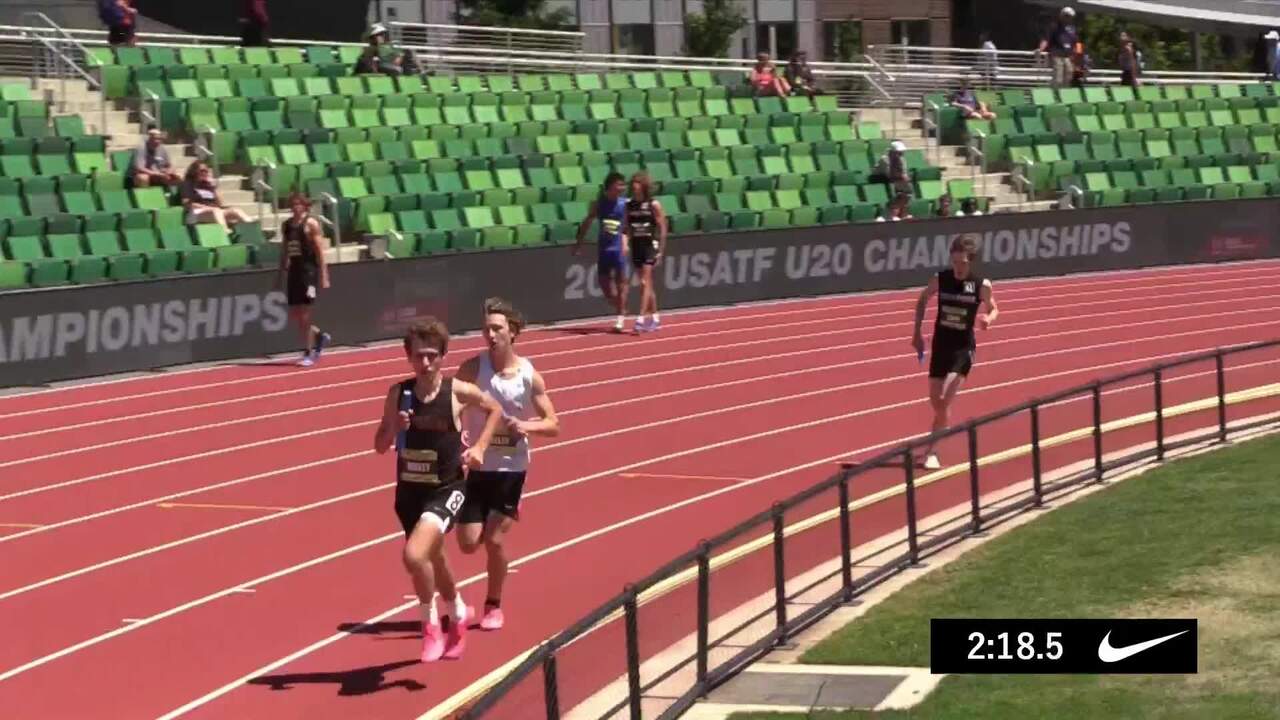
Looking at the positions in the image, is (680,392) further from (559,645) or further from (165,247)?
(559,645)

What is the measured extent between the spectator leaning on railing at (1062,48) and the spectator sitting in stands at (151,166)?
75.1 feet

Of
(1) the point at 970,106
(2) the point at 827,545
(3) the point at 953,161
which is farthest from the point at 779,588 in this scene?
(1) the point at 970,106

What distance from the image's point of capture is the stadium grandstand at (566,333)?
12.3 m

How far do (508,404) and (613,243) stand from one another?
51.6ft

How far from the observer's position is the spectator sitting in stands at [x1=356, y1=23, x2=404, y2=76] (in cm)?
3531

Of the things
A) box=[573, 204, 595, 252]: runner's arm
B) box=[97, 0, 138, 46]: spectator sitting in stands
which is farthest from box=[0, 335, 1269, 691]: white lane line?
box=[97, 0, 138, 46]: spectator sitting in stands

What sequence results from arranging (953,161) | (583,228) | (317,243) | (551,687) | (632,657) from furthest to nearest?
1. (953,161)
2. (583,228)
3. (317,243)
4. (632,657)
5. (551,687)

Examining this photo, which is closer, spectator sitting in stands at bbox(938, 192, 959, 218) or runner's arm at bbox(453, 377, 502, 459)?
runner's arm at bbox(453, 377, 502, 459)

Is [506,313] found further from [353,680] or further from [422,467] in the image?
[353,680]

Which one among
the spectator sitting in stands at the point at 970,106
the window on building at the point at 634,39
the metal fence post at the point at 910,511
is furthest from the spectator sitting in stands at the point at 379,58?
the metal fence post at the point at 910,511

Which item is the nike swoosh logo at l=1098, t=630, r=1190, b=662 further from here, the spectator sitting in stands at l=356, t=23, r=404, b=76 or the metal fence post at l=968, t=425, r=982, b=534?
the spectator sitting in stands at l=356, t=23, r=404, b=76

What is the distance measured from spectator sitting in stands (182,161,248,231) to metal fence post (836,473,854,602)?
52.8 ft

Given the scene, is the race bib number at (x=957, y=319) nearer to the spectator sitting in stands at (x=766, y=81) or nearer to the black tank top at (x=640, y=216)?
the black tank top at (x=640, y=216)

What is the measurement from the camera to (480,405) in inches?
471
